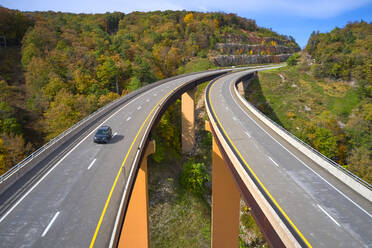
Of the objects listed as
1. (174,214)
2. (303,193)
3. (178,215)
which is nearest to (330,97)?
(178,215)

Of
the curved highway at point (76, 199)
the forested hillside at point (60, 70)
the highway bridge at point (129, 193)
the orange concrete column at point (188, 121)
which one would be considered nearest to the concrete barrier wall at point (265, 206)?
the highway bridge at point (129, 193)

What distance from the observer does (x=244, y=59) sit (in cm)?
11362

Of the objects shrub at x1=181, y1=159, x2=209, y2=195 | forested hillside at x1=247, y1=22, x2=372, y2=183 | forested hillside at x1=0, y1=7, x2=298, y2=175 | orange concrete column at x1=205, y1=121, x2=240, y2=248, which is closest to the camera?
orange concrete column at x1=205, y1=121, x2=240, y2=248

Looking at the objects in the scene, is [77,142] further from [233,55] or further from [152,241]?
[233,55]

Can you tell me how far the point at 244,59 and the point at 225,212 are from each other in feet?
→ 329

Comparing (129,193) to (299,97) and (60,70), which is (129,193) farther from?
(299,97)

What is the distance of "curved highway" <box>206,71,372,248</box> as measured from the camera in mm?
11205

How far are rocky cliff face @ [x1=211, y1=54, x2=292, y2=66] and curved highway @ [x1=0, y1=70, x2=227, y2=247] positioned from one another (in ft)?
285

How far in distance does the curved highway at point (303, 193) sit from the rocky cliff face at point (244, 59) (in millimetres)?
81851

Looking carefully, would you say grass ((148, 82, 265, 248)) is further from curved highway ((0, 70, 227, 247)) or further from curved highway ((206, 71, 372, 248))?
curved highway ((206, 71, 372, 248))

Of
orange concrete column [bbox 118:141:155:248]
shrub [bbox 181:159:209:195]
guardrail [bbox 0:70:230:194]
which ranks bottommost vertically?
shrub [bbox 181:159:209:195]

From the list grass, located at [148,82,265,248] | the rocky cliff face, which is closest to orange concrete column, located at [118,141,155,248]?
grass, located at [148,82,265,248]

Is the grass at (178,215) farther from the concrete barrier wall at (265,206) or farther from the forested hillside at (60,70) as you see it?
the concrete barrier wall at (265,206)

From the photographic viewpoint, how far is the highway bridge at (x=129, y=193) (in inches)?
434
